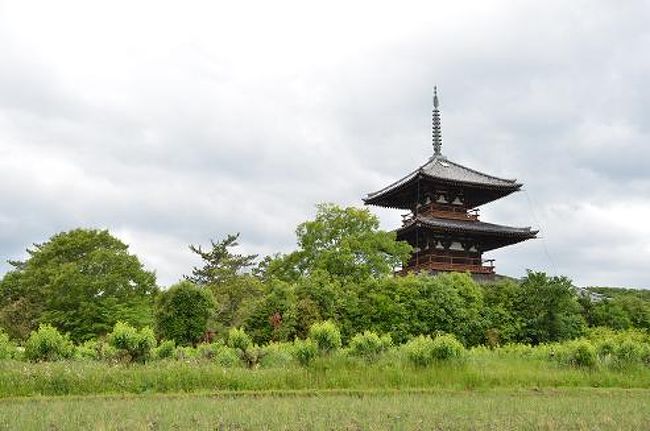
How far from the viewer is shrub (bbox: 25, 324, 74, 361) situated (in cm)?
1939

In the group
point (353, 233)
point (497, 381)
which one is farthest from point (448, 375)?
point (353, 233)

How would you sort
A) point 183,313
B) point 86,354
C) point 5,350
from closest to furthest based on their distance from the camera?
point 5,350 < point 86,354 < point 183,313

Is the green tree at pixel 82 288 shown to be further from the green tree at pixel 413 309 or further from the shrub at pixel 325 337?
the shrub at pixel 325 337

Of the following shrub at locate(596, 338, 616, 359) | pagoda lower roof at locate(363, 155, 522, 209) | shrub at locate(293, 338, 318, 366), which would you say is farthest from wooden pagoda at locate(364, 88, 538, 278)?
shrub at locate(293, 338, 318, 366)

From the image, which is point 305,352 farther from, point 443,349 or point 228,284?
point 228,284

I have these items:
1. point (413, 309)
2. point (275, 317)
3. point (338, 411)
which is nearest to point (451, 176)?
point (413, 309)

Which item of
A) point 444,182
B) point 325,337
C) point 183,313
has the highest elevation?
point 444,182

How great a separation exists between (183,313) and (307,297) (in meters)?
4.90

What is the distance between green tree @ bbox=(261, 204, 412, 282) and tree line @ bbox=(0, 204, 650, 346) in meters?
0.05

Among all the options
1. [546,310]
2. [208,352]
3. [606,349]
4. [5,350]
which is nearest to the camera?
[5,350]

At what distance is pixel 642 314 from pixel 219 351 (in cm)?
2846

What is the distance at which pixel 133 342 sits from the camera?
18.1 metres

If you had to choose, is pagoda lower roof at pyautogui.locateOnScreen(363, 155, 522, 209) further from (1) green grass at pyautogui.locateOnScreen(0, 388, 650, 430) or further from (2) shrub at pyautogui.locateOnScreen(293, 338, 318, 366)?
(1) green grass at pyautogui.locateOnScreen(0, 388, 650, 430)

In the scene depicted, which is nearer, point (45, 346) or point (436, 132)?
point (45, 346)
